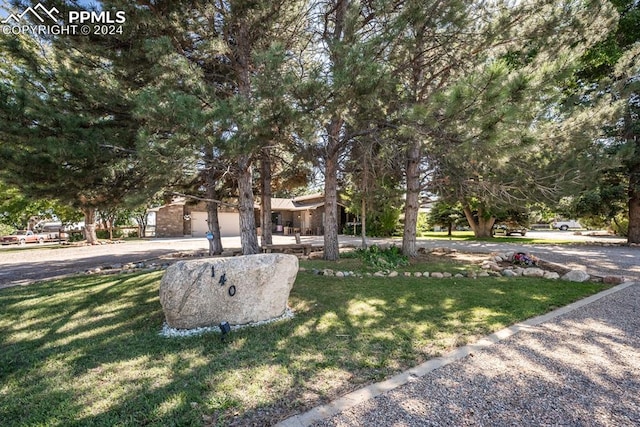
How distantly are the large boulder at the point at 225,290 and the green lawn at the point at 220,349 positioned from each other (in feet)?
0.98

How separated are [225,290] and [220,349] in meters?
0.81

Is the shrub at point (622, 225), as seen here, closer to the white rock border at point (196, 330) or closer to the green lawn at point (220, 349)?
the green lawn at point (220, 349)

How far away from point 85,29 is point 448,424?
855cm

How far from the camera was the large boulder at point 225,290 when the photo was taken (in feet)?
12.9

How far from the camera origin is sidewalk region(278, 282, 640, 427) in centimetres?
227

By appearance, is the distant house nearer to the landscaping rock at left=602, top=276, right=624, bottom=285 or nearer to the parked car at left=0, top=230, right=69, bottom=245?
the parked car at left=0, top=230, right=69, bottom=245

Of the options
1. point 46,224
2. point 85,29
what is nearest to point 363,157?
point 85,29

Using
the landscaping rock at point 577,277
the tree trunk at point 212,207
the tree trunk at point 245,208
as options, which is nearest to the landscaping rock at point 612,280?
the landscaping rock at point 577,277

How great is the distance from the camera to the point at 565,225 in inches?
1403

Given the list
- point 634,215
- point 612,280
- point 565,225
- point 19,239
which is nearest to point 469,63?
point 612,280

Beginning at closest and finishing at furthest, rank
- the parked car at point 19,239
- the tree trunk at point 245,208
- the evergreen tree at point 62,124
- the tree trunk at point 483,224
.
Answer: the evergreen tree at point 62,124 → the tree trunk at point 245,208 → the parked car at point 19,239 → the tree trunk at point 483,224

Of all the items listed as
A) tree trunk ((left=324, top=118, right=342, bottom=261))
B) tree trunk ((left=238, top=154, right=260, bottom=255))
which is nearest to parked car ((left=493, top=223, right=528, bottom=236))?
tree trunk ((left=324, top=118, right=342, bottom=261))

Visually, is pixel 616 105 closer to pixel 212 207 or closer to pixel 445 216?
pixel 212 207

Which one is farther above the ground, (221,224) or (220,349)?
(221,224)
